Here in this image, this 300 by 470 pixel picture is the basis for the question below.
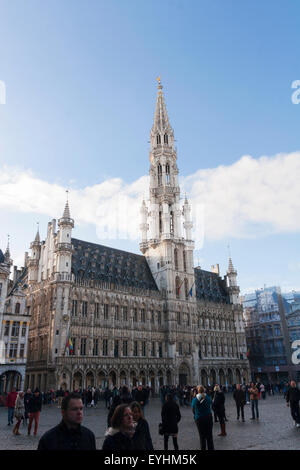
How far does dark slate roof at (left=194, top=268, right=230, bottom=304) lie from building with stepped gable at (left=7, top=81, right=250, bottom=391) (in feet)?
1.01

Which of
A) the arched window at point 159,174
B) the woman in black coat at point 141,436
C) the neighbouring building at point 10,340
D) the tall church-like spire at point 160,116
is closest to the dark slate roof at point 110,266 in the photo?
the neighbouring building at point 10,340

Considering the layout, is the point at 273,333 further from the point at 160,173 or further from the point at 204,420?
the point at 204,420

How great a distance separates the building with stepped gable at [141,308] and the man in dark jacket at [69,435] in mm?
46242

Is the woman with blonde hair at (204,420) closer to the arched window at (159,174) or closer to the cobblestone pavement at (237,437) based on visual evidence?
the cobblestone pavement at (237,437)

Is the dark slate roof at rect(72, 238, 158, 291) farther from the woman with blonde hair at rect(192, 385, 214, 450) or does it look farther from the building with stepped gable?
the woman with blonde hair at rect(192, 385, 214, 450)

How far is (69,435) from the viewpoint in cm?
448

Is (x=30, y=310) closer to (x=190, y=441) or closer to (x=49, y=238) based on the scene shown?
(x=49, y=238)

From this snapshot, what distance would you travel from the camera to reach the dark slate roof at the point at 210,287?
7906 cm

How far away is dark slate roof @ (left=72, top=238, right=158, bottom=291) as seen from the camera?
195 feet

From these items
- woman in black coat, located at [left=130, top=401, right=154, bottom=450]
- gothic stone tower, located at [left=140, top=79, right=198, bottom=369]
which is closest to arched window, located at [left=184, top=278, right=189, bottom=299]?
gothic stone tower, located at [left=140, top=79, right=198, bottom=369]

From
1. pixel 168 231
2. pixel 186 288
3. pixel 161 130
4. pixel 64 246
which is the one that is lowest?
pixel 186 288

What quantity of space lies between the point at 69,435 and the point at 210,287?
8026 centimetres

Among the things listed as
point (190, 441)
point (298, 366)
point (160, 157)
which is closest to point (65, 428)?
point (190, 441)

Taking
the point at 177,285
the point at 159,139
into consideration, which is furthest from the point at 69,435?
the point at 159,139
